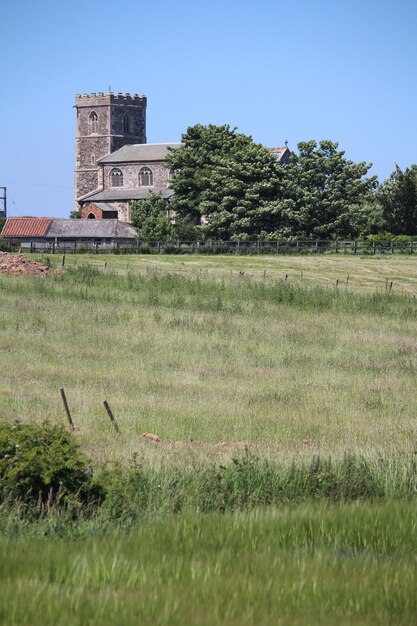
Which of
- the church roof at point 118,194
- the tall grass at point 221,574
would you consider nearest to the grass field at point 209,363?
the tall grass at point 221,574

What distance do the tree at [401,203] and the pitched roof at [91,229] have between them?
2586 centimetres

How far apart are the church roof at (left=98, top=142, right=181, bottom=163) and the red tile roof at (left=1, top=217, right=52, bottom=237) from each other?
2153 cm

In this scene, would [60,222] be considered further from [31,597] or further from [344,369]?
[31,597]

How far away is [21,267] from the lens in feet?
157

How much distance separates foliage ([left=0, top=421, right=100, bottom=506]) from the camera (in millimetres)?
11164

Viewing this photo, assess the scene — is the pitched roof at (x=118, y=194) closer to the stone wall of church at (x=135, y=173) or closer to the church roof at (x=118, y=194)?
the church roof at (x=118, y=194)

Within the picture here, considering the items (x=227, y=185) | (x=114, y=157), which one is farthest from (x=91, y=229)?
(x=114, y=157)

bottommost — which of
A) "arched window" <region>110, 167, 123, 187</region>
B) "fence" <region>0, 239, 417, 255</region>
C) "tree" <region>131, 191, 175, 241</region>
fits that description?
"fence" <region>0, 239, 417, 255</region>

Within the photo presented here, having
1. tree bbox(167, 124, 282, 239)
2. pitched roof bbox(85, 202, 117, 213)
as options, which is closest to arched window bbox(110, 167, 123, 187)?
pitched roof bbox(85, 202, 117, 213)

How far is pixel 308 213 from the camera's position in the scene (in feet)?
309

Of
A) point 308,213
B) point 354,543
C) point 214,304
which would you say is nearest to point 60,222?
point 308,213

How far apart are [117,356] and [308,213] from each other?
2668 inches

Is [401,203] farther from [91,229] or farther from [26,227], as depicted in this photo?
[26,227]

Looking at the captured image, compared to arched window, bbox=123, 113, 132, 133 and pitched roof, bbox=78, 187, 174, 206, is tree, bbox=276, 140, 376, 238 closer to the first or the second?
pitched roof, bbox=78, 187, 174, 206
